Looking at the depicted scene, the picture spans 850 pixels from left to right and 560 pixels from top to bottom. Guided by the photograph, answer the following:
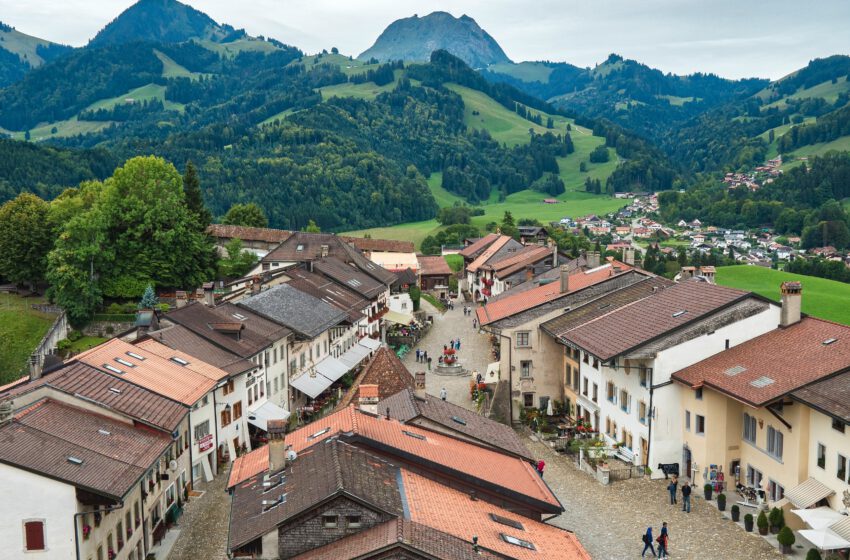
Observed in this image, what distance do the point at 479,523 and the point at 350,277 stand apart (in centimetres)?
5806

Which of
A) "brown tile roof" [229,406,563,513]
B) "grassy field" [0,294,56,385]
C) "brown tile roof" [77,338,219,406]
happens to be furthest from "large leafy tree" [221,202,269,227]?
"brown tile roof" [229,406,563,513]

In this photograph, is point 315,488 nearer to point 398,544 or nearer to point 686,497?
point 398,544

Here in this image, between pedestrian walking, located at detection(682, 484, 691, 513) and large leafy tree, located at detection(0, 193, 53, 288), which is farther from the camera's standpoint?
large leafy tree, located at detection(0, 193, 53, 288)

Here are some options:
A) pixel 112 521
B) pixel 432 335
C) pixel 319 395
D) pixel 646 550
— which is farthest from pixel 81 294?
pixel 646 550

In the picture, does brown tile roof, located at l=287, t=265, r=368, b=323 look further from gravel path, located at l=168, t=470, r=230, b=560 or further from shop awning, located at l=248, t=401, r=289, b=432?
gravel path, located at l=168, t=470, r=230, b=560

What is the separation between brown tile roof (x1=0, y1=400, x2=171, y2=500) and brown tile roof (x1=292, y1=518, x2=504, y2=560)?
731 centimetres

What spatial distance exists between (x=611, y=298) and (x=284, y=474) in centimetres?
3482

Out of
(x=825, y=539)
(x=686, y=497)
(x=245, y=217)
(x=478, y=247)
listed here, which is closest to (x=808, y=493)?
(x=825, y=539)

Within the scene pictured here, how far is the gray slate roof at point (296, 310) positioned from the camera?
199 feet

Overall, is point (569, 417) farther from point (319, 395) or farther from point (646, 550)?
point (646, 550)

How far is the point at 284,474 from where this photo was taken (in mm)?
28312

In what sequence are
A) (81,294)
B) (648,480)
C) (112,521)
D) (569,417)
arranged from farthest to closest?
(81,294) → (569,417) → (648,480) → (112,521)

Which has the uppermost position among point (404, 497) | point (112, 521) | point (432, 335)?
point (404, 497)

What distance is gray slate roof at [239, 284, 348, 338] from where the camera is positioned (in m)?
60.7
